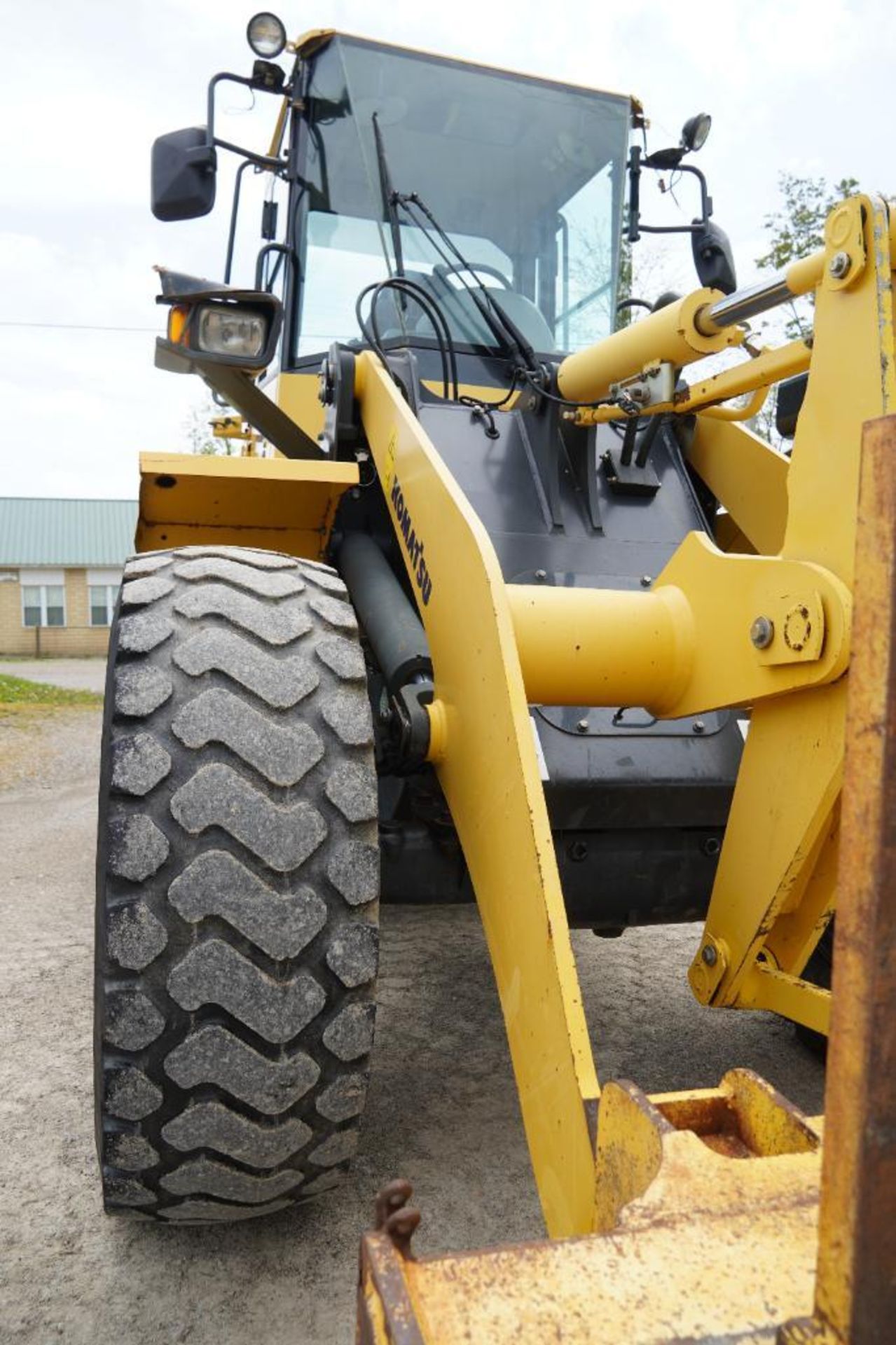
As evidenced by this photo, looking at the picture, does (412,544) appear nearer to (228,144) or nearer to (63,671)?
(228,144)

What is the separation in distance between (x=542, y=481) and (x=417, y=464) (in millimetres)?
729

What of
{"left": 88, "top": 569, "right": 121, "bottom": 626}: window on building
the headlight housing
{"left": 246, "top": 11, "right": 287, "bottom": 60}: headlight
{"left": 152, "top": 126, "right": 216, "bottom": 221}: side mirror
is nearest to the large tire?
the headlight housing

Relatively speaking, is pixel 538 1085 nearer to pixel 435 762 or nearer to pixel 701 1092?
pixel 701 1092


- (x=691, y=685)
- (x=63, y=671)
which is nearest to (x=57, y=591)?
(x=63, y=671)

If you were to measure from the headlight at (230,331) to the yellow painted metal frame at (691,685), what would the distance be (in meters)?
0.63

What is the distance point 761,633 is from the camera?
1950 mm

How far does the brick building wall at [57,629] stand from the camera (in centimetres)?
3653

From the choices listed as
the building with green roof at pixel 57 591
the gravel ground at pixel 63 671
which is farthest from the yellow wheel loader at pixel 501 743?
the building with green roof at pixel 57 591

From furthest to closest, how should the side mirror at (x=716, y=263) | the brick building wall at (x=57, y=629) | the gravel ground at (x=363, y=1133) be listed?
1. the brick building wall at (x=57, y=629)
2. the side mirror at (x=716, y=263)
3. the gravel ground at (x=363, y=1133)

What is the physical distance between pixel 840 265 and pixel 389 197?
2120mm

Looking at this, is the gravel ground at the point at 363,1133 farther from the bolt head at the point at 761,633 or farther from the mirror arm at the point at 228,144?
the mirror arm at the point at 228,144

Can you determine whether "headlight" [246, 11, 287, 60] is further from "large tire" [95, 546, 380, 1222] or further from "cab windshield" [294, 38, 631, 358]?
"large tire" [95, 546, 380, 1222]

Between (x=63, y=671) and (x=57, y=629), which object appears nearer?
(x=63, y=671)

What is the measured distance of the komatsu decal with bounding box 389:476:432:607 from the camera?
2447 mm
